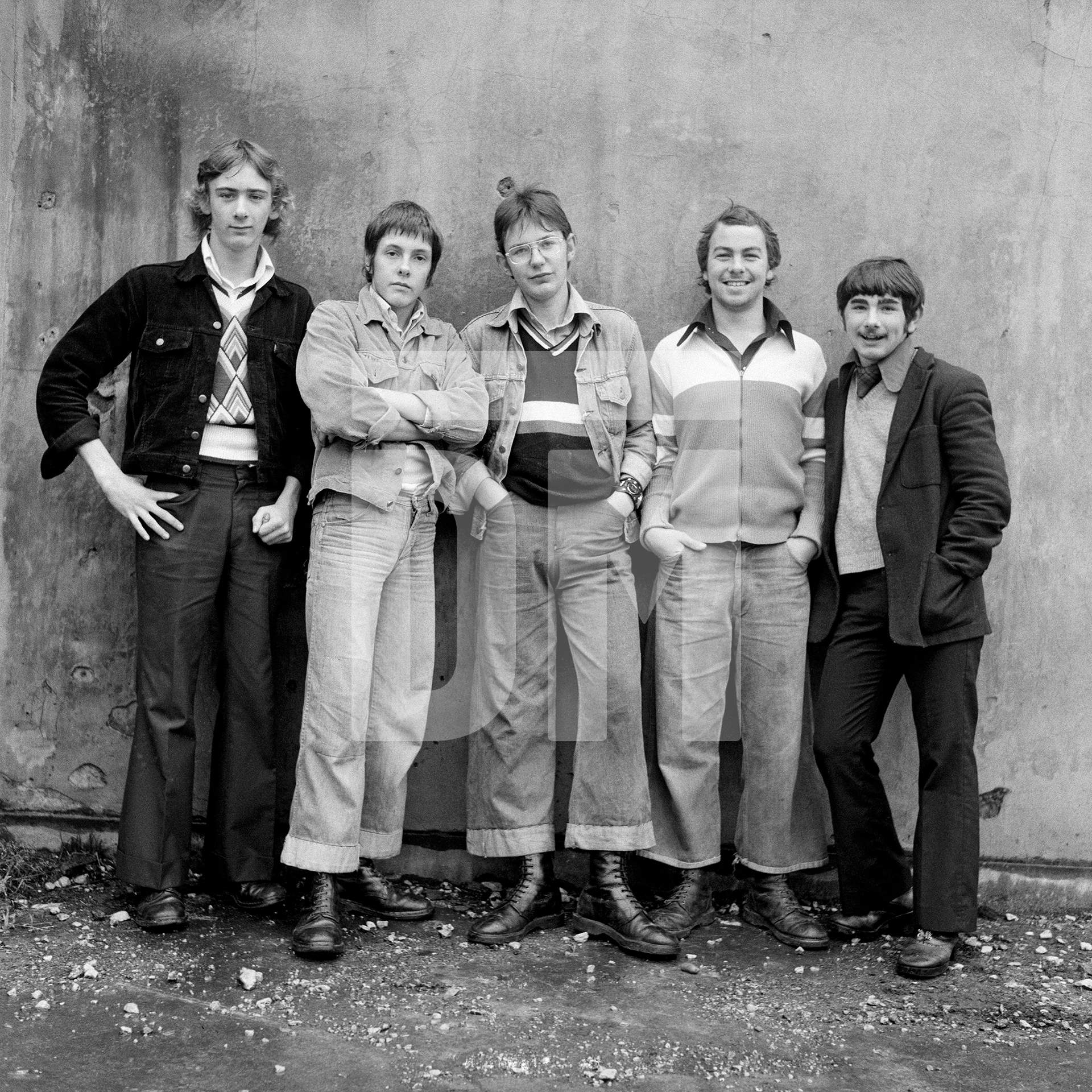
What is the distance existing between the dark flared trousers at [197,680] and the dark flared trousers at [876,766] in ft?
5.93

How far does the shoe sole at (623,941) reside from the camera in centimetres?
358

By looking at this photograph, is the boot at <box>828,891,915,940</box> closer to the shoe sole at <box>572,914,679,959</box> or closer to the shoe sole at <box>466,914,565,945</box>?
the shoe sole at <box>572,914,679,959</box>

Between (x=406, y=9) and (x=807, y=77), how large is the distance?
143 cm

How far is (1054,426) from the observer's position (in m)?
4.16

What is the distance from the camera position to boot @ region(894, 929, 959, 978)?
3494 mm

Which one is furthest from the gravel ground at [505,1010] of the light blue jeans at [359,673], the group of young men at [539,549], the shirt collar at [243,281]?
the shirt collar at [243,281]

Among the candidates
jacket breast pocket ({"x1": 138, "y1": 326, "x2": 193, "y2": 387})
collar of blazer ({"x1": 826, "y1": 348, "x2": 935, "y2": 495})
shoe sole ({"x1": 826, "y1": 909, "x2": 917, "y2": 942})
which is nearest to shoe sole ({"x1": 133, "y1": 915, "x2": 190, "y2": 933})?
jacket breast pocket ({"x1": 138, "y1": 326, "x2": 193, "y2": 387})

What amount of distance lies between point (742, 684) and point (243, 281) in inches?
82.4

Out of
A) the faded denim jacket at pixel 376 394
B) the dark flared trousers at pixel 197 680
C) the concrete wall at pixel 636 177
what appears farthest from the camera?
the concrete wall at pixel 636 177

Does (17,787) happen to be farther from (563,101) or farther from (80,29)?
(563,101)

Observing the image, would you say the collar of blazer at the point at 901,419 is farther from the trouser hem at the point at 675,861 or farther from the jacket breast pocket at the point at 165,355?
the jacket breast pocket at the point at 165,355

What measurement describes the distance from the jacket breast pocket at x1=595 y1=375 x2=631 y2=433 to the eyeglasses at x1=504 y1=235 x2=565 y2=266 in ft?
1.42

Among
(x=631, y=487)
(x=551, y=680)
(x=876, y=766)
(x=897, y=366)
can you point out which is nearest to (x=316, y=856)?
(x=551, y=680)

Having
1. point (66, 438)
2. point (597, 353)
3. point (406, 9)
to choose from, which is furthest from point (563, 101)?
point (66, 438)
